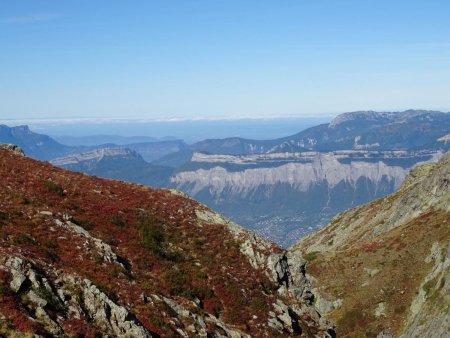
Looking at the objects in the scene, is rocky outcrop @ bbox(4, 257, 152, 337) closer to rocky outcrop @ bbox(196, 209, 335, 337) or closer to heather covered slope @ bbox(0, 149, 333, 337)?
heather covered slope @ bbox(0, 149, 333, 337)

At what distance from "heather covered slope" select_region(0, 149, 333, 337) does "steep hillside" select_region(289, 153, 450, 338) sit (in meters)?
10.4

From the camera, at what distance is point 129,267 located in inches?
1528

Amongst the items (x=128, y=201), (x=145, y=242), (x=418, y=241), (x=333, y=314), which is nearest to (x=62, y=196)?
(x=128, y=201)

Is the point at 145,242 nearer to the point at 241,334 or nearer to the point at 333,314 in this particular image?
the point at 241,334

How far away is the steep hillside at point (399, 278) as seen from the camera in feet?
160

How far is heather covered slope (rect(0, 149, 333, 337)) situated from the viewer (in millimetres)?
29062

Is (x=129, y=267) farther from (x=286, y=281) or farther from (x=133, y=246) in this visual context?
(x=286, y=281)

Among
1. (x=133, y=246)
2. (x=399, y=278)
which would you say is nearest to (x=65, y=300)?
(x=133, y=246)

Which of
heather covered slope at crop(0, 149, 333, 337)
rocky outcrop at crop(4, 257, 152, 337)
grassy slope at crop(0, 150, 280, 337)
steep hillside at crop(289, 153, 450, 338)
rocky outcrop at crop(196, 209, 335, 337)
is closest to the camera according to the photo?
rocky outcrop at crop(4, 257, 152, 337)

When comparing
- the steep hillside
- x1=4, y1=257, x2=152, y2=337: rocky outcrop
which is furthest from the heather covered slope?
the steep hillside

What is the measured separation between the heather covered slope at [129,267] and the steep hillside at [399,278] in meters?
10.4

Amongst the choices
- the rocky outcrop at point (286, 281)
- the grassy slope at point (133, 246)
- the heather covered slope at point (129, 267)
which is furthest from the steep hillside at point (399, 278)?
the grassy slope at point (133, 246)

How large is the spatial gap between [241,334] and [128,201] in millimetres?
21554

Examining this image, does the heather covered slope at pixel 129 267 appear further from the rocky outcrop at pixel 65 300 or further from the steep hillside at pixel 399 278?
the steep hillside at pixel 399 278
